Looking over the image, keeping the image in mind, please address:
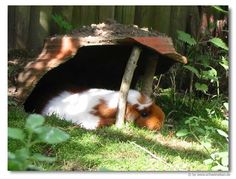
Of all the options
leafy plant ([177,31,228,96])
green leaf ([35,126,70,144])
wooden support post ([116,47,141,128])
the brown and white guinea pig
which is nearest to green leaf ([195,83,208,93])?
leafy plant ([177,31,228,96])

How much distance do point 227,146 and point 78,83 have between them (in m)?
1.41

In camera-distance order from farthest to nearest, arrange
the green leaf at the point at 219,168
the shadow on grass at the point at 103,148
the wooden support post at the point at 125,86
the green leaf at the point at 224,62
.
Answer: the green leaf at the point at 224,62, the wooden support post at the point at 125,86, the shadow on grass at the point at 103,148, the green leaf at the point at 219,168

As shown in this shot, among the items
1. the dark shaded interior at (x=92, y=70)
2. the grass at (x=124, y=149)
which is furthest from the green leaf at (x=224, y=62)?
the grass at (x=124, y=149)

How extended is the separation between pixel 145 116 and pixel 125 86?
282 mm

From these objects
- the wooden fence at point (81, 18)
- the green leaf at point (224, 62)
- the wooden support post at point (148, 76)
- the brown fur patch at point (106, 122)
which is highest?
the wooden fence at point (81, 18)

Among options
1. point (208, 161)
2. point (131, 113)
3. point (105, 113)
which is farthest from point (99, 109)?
point (208, 161)

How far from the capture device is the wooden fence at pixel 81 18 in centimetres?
502

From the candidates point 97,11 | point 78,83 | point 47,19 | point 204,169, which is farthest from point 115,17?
point 204,169

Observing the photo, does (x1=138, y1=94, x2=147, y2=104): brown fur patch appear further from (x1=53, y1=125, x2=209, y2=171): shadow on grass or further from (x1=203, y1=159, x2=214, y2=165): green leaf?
(x1=203, y1=159, x2=214, y2=165): green leaf

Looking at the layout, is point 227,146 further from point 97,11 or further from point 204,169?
point 97,11

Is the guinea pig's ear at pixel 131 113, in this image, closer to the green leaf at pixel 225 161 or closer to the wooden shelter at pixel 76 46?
the wooden shelter at pixel 76 46

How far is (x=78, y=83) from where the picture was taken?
452 centimetres

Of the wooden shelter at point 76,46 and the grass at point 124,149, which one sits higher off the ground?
the wooden shelter at point 76,46

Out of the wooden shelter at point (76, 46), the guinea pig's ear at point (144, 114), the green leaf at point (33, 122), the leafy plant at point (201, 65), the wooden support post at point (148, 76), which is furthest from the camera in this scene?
the leafy plant at point (201, 65)
